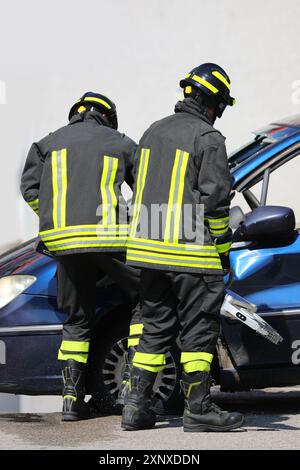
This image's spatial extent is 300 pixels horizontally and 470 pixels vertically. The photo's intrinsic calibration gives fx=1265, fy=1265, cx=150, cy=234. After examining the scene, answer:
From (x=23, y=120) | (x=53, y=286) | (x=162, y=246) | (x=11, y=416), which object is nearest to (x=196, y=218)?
(x=162, y=246)

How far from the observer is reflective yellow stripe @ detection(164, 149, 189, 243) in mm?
5723

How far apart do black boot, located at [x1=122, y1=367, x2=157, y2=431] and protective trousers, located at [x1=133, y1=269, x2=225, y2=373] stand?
0.04m

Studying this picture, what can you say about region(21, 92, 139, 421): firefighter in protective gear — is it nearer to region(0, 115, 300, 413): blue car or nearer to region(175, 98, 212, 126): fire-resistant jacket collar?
region(0, 115, 300, 413): blue car

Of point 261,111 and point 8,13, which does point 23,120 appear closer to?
point 8,13

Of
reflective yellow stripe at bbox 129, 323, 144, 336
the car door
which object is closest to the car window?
the car door

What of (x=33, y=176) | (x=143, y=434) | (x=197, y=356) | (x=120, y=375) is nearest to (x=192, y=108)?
(x=33, y=176)

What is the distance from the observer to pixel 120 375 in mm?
6340

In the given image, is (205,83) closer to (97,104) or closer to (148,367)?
(97,104)

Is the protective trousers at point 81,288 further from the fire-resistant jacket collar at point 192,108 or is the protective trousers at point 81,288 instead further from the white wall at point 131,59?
the white wall at point 131,59

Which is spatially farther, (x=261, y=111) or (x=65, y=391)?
(x=261, y=111)

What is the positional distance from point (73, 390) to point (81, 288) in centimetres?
50

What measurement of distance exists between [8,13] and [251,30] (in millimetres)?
2103

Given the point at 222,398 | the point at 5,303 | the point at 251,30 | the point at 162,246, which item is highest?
the point at 251,30

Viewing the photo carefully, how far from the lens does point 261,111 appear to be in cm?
1097
